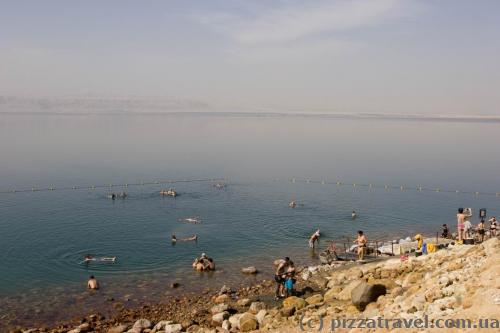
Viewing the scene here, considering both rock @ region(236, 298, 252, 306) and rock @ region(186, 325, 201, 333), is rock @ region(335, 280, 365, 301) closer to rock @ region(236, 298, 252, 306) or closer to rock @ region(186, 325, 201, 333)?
rock @ region(236, 298, 252, 306)

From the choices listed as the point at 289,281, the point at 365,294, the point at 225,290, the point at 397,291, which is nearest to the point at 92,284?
the point at 225,290

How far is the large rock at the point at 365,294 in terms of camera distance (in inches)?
837

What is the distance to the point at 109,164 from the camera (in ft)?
310

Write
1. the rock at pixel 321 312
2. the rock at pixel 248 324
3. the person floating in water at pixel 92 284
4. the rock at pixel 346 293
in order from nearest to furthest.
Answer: the rock at pixel 321 312 → the rock at pixel 248 324 → the rock at pixel 346 293 → the person floating in water at pixel 92 284

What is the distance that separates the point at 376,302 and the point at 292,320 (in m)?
4.13

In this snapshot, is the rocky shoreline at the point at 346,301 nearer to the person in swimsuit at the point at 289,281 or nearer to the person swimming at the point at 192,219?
the person in swimsuit at the point at 289,281

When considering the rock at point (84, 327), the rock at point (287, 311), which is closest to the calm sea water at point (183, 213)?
the rock at point (84, 327)

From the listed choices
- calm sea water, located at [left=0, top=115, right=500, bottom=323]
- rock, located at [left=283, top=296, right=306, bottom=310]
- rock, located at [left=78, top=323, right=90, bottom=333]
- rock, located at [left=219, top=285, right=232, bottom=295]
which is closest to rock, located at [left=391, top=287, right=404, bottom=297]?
rock, located at [left=283, top=296, right=306, bottom=310]

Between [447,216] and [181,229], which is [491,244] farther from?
[447,216]

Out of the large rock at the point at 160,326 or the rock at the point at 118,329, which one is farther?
the rock at the point at 118,329

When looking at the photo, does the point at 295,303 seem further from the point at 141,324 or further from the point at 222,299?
the point at 141,324

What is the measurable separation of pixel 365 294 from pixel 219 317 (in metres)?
8.44

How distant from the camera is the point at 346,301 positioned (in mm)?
24109

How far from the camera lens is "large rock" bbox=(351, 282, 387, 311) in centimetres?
2125
